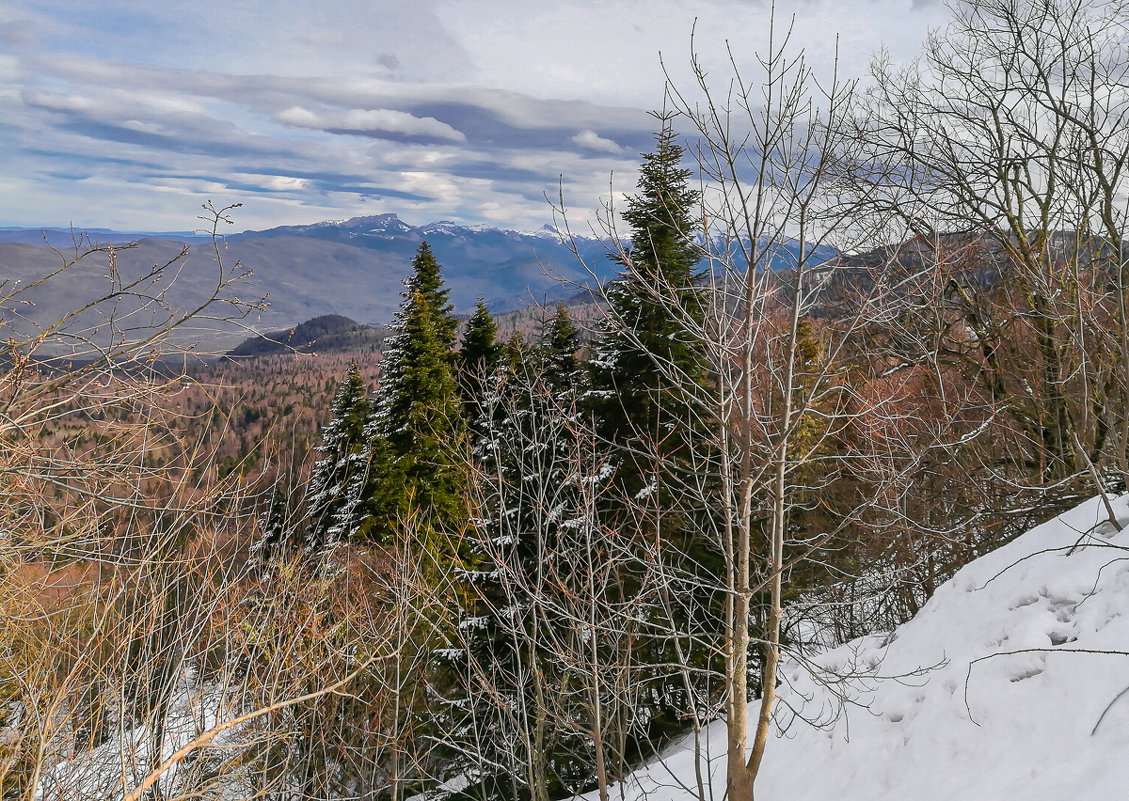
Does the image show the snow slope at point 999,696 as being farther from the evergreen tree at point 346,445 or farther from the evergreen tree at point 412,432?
the evergreen tree at point 346,445

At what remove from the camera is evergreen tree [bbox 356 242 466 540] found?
57.9ft

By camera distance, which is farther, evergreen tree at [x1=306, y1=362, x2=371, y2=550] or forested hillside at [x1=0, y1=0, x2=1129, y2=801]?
evergreen tree at [x1=306, y1=362, x2=371, y2=550]

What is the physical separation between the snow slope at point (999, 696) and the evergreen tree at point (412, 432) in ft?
38.7

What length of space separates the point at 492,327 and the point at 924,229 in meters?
17.2

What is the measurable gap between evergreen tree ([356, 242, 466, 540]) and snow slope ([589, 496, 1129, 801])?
1179 cm

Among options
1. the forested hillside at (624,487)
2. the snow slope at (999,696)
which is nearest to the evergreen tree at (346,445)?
the forested hillside at (624,487)

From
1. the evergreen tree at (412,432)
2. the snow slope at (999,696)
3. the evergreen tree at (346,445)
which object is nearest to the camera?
the snow slope at (999,696)

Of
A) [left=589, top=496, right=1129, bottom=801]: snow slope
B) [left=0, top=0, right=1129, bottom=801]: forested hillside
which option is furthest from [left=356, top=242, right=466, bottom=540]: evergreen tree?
[left=589, top=496, right=1129, bottom=801]: snow slope

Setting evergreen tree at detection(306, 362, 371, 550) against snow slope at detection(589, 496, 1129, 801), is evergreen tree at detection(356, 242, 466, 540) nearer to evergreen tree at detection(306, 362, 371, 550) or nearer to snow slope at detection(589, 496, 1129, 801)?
evergreen tree at detection(306, 362, 371, 550)

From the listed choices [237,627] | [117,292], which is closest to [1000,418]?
[237,627]

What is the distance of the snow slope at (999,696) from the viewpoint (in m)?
4.08

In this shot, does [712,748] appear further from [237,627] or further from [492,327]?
[492,327]

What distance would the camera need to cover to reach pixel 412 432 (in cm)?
1816

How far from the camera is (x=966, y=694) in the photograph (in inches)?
203
